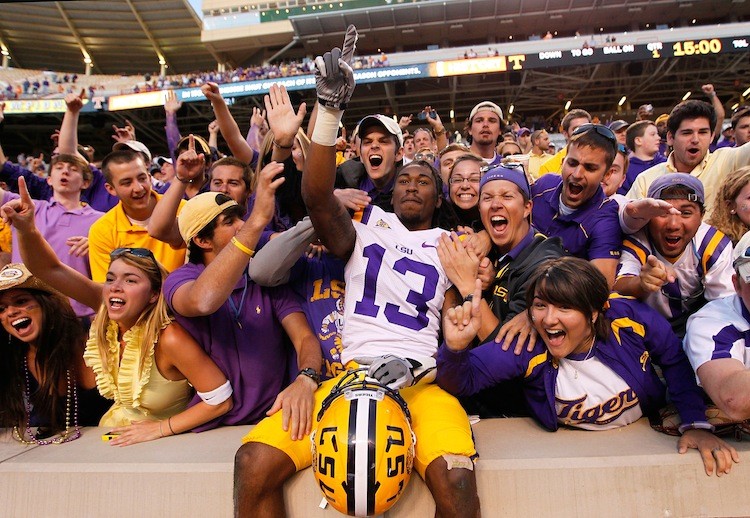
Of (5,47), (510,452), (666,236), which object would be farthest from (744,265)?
Result: (5,47)

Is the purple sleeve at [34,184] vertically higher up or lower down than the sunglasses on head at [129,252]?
higher up

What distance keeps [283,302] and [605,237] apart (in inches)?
81.8

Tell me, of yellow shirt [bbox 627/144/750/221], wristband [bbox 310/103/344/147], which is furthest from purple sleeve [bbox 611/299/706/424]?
yellow shirt [bbox 627/144/750/221]

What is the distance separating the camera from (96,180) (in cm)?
→ 510

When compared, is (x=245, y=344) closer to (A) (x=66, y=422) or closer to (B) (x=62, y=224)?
(A) (x=66, y=422)

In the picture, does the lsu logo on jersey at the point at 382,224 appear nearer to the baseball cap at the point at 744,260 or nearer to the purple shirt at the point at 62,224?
the baseball cap at the point at 744,260

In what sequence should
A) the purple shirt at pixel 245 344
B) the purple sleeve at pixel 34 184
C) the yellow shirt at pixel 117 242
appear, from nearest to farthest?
the purple shirt at pixel 245 344
the yellow shirt at pixel 117 242
the purple sleeve at pixel 34 184

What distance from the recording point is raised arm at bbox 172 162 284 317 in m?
2.24

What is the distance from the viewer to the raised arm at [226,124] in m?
3.75

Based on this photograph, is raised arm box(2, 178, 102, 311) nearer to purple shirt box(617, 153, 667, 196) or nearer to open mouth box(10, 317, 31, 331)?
open mouth box(10, 317, 31, 331)

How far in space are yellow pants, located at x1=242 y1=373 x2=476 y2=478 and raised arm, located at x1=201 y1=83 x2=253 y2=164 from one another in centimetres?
265

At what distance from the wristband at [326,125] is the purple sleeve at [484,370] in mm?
1171

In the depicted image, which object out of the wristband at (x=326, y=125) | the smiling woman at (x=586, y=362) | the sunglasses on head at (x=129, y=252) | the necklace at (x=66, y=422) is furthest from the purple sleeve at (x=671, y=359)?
the necklace at (x=66, y=422)

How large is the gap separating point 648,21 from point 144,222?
36.6 m
